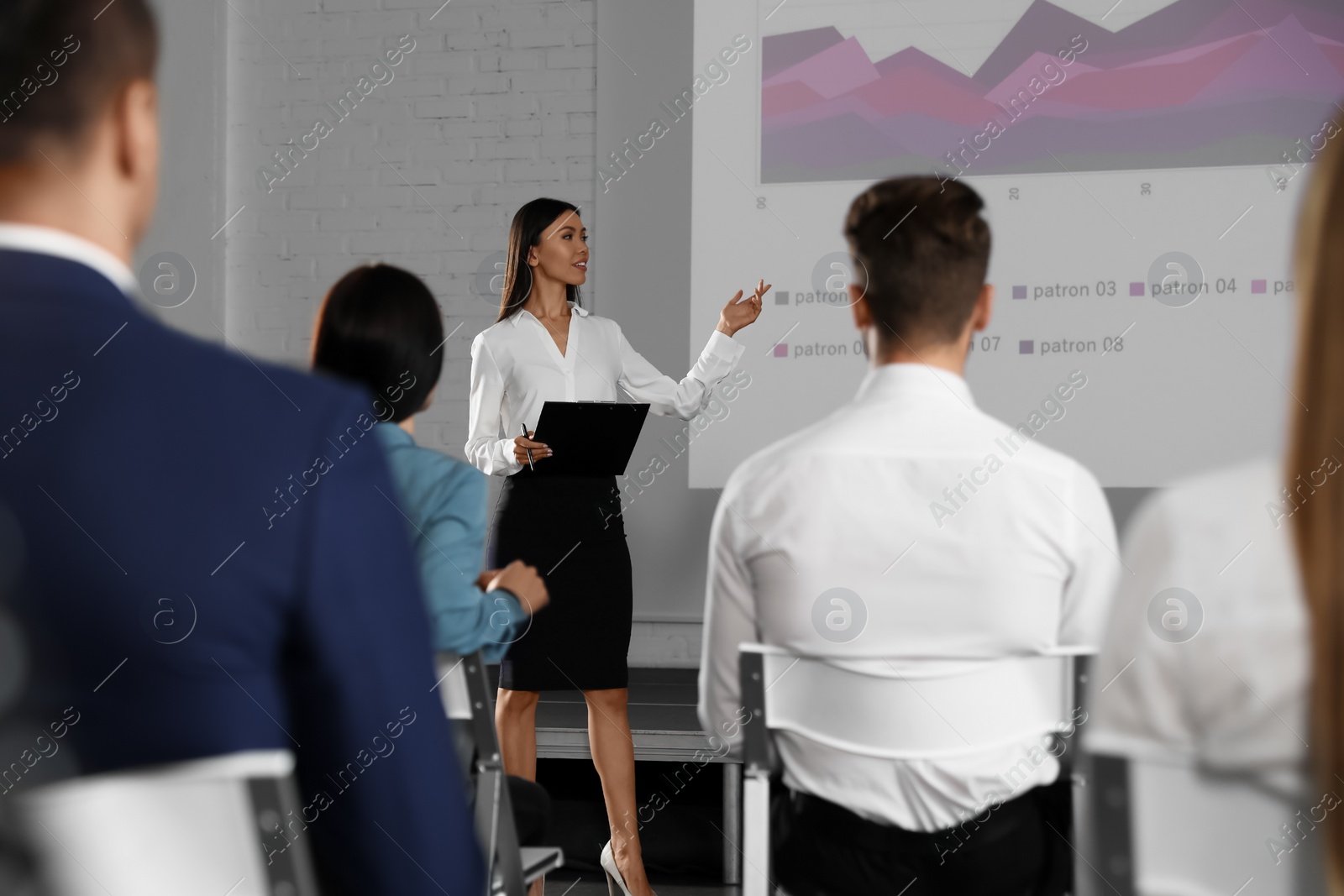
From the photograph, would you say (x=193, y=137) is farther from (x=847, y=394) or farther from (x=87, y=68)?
(x=87, y=68)

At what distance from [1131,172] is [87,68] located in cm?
327

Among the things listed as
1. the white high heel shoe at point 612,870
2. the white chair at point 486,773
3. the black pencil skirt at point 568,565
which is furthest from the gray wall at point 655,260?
the white chair at point 486,773

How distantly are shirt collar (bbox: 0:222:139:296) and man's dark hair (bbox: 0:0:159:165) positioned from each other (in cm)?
4

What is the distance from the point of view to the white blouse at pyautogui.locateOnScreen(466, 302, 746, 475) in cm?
285

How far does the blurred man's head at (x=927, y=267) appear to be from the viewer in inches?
51.8

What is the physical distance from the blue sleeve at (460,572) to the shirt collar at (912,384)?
1.95 ft

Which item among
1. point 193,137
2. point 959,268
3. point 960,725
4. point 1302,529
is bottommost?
point 960,725

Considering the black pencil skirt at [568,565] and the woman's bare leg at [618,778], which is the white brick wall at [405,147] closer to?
the black pencil skirt at [568,565]

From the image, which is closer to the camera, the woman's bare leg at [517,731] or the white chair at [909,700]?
the white chair at [909,700]

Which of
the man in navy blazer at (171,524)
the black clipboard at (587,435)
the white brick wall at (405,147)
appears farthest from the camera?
the white brick wall at (405,147)

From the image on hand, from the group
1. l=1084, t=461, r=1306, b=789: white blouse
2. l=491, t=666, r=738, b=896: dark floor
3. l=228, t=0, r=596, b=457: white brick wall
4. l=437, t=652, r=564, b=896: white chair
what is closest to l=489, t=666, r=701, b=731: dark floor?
l=491, t=666, r=738, b=896: dark floor

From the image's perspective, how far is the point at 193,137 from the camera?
4.29 metres

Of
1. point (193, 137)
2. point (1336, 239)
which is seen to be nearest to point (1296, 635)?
point (1336, 239)

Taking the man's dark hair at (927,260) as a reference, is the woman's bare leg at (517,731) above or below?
below
